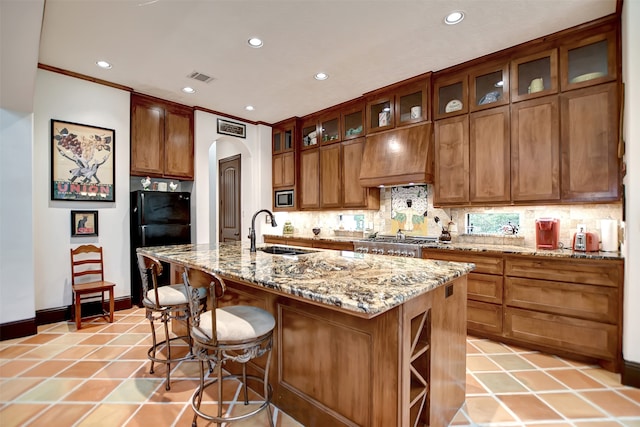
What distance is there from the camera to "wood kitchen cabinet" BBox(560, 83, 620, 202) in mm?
2660

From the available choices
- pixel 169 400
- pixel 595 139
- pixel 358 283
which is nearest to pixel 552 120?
pixel 595 139

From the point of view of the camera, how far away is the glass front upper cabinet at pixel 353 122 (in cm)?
465

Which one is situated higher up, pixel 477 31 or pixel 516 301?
pixel 477 31

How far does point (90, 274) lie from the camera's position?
3.87 metres

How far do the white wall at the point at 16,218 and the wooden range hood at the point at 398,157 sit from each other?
3931 millimetres

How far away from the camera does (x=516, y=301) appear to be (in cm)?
289

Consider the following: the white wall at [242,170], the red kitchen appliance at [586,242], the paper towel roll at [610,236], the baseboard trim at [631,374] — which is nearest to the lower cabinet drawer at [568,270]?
the red kitchen appliance at [586,242]

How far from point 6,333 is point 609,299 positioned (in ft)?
18.3

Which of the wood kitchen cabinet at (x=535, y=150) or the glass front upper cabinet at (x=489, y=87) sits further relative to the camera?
the glass front upper cabinet at (x=489, y=87)

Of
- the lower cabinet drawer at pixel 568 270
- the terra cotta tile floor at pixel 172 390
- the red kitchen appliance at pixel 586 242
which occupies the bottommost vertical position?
the terra cotta tile floor at pixel 172 390

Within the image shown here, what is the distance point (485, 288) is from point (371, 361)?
2171mm

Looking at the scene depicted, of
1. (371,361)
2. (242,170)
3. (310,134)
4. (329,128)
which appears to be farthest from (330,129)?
(371,361)

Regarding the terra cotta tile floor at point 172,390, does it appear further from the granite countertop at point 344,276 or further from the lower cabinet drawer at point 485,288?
the granite countertop at point 344,276

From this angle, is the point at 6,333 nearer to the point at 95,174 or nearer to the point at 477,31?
the point at 95,174
